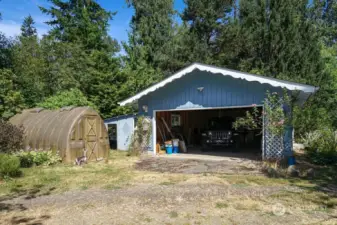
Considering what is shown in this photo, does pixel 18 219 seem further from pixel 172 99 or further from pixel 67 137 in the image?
pixel 172 99

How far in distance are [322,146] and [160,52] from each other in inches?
634

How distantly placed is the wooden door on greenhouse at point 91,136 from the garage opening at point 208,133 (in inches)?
134

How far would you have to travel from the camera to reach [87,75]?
1759 centimetres

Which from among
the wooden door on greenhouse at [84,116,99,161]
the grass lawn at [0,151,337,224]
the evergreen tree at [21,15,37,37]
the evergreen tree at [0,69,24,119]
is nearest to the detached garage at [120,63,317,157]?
the wooden door on greenhouse at [84,116,99,161]

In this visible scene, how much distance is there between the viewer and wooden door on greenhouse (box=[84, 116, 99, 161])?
35.9 feet

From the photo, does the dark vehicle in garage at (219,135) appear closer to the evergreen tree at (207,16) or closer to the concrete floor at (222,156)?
the concrete floor at (222,156)

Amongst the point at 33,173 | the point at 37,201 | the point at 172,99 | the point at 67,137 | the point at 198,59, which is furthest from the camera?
the point at 198,59

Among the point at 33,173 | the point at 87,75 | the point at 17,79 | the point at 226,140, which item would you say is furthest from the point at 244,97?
the point at 17,79

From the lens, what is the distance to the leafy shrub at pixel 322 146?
31.3 feet

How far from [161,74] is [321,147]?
13778 mm

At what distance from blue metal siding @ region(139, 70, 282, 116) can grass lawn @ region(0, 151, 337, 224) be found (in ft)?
12.8

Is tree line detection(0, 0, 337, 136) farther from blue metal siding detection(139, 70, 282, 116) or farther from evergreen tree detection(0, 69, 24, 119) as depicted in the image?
blue metal siding detection(139, 70, 282, 116)

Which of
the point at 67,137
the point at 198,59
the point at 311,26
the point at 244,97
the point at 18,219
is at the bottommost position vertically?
the point at 18,219

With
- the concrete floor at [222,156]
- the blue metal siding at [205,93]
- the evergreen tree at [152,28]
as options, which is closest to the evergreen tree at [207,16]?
the evergreen tree at [152,28]
